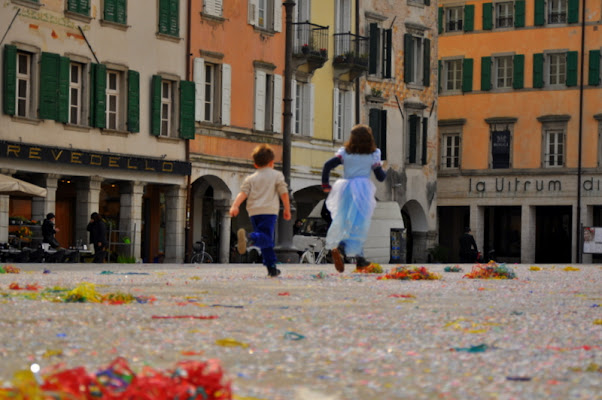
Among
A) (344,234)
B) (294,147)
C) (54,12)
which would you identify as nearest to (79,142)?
(54,12)

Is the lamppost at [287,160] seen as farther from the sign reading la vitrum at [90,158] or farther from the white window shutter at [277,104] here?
the white window shutter at [277,104]

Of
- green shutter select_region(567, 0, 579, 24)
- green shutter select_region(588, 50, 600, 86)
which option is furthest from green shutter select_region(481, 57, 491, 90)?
green shutter select_region(588, 50, 600, 86)

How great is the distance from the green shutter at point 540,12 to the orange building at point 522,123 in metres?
0.04

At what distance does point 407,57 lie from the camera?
5225cm

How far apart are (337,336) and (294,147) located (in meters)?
37.0

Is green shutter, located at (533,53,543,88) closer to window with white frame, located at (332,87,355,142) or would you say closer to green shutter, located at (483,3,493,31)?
green shutter, located at (483,3,493,31)

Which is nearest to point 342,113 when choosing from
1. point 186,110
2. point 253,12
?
point 253,12

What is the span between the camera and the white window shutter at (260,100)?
42.2 meters

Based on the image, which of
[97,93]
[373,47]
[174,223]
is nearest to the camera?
[97,93]

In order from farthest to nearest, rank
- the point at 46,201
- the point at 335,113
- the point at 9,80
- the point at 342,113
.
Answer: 1. the point at 342,113
2. the point at 335,113
3. the point at 46,201
4. the point at 9,80

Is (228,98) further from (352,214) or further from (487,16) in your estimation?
(352,214)

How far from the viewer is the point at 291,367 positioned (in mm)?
5949

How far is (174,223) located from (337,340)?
32532mm

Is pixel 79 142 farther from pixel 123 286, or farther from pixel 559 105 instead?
pixel 559 105
